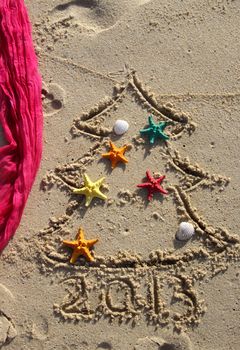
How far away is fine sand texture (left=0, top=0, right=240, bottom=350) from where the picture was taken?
12.6 feet

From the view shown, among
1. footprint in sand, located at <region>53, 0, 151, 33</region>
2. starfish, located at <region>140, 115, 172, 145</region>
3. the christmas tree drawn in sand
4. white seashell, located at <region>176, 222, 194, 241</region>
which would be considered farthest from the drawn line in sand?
footprint in sand, located at <region>53, 0, 151, 33</region>

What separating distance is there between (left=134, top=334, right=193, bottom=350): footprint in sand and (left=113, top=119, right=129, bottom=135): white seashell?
1757 millimetres

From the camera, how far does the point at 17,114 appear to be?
13.1 ft

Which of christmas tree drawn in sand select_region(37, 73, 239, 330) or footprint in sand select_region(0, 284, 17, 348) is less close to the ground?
christmas tree drawn in sand select_region(37, 73, 239, 330)

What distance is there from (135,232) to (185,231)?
424 mm

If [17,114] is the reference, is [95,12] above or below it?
above

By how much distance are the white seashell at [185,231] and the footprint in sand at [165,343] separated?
0.81m

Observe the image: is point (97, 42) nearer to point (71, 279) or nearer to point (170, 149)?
point (170, 149)

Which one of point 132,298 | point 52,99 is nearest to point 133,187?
point 132,298

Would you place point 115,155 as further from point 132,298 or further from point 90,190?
point 132,298

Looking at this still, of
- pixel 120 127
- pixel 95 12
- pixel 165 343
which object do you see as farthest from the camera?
pixel 95 12

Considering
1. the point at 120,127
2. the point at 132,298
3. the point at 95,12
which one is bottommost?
the point at 132,298

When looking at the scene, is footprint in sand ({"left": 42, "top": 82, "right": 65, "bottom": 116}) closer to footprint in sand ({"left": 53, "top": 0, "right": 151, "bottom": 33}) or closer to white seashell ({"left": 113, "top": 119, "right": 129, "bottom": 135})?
white seashell ({"left": 113, "top": 119, "right": 129, "bottom": 135})

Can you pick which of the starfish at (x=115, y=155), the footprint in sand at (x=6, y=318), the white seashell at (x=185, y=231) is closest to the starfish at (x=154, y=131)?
the starfish at (x=115, y=155)
